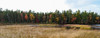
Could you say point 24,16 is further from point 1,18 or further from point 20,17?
point 1,18

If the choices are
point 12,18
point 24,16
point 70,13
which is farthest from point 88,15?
point 12,18

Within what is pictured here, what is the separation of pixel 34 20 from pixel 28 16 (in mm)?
5751

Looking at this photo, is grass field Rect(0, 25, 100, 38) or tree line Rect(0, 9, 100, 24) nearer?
grass field Rect(0, 25, 100, 38)

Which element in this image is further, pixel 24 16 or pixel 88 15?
pixel 88 15

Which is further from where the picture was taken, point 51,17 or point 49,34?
point 51,17

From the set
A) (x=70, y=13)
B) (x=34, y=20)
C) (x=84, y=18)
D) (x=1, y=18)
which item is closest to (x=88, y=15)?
(x=84, y=18)

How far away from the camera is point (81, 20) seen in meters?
84.6

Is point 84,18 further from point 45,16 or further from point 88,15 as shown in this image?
point 45,16

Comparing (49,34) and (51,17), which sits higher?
(49,34)

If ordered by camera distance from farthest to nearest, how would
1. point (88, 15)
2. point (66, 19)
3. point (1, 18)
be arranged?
point (88, 15) < point (66, 19) < point (1, 18)

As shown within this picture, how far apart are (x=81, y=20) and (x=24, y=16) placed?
4439 cm

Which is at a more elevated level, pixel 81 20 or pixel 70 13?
pixel 70 13

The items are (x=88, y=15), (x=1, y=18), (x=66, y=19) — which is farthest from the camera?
(x=88, y=15)

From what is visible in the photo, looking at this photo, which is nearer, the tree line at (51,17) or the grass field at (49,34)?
the grass field at (49,34)
